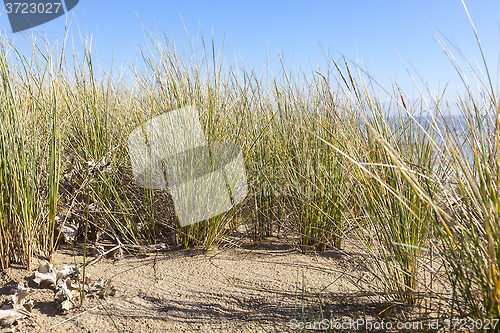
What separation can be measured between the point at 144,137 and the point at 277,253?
1.13m

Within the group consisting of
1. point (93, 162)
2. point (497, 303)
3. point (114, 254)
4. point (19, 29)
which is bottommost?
point (114, 254)

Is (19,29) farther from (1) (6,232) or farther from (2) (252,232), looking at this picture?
(2) (252,232)

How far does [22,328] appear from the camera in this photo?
4.40 ft

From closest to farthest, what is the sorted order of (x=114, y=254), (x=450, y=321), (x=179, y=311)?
(x=450, y=321) < (x=179, y=311) < (x=114, y=254)

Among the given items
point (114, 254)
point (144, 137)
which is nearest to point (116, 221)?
point (114, 254)

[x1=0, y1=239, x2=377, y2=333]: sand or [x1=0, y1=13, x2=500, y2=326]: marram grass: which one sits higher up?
[x1=0, y1=13, x2=500, y2=326]: marram grass

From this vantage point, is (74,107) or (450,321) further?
(74,107)

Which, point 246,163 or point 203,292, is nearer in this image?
point 203,292

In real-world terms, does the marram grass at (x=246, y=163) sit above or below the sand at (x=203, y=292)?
above

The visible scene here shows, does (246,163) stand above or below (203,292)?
above

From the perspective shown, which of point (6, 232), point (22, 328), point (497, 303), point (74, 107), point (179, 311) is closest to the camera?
point (497, 303)

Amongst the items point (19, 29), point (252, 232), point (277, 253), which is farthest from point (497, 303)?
point (19, 29)

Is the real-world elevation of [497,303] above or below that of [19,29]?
below

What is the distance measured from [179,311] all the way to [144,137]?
115cm
